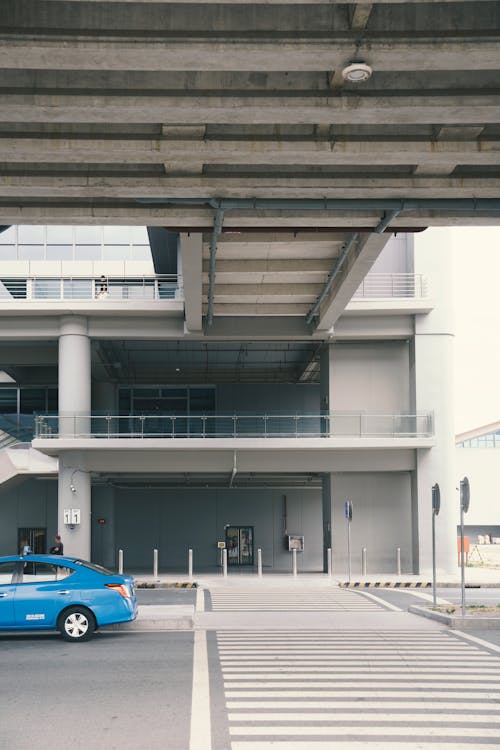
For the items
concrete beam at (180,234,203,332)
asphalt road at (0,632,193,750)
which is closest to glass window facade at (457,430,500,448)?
concrete beam at (180,234,203,332)

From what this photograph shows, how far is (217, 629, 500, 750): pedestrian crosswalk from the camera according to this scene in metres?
8.77

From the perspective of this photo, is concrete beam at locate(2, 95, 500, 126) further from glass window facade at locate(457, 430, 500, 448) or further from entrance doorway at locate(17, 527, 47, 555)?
glass window facade at locate(457, 430, 500, 448)

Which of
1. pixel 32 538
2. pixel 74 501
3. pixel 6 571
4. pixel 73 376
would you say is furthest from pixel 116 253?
pixel 6 571

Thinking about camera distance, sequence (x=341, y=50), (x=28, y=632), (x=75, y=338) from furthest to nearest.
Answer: (x=75, y=338), (x=28, y=632), (x=341, y=50)

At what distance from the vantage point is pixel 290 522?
42.4m

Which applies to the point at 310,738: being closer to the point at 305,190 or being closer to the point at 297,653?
the point at 297,653

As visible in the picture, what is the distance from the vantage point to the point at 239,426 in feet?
108

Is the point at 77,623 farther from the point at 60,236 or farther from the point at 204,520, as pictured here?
the point at 204,520

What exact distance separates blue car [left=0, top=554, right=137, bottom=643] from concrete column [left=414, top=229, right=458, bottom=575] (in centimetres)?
1954

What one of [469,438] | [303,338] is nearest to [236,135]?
[303,338]

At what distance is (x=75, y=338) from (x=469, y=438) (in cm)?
5323

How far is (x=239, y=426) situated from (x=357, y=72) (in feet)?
75.2

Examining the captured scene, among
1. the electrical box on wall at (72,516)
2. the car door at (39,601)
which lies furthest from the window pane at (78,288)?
the car door at (39,601)

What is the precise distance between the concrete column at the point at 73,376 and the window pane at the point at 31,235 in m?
8.59
